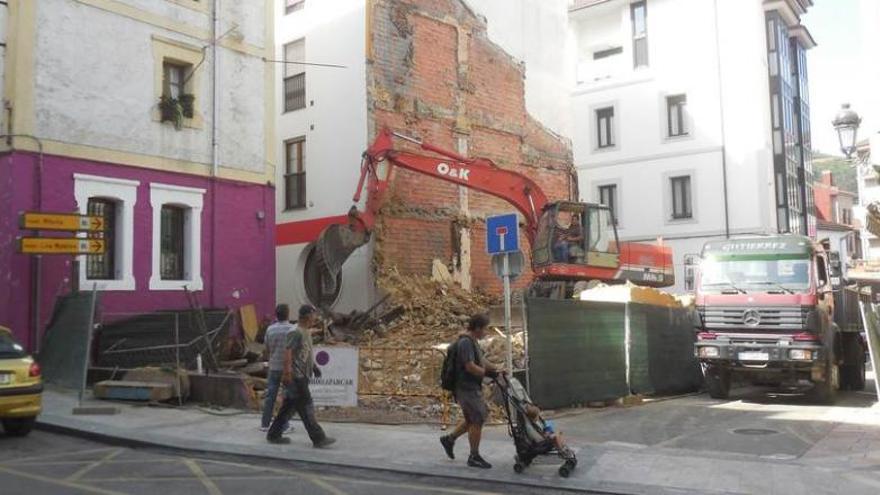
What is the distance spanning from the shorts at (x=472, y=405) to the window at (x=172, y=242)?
11.5m

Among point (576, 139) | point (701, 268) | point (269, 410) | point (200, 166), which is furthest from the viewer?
point (576, 139)

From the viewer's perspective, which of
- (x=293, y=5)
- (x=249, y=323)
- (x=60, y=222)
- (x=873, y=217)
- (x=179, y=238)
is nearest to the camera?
(x=60, y=222)

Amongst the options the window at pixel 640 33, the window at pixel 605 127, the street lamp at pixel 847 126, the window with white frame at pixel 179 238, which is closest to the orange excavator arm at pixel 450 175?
the window with white frame at pixel 179 238

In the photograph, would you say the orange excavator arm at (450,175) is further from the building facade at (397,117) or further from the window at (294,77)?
the window at (294,77)

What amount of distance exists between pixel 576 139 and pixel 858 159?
2473 centimetres

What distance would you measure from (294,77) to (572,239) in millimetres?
10957

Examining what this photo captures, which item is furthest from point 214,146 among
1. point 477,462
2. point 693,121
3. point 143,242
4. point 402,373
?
point 693,121

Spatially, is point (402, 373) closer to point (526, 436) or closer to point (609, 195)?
point (526, 436)

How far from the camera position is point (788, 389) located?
54.9ft

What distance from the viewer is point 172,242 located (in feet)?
60.0

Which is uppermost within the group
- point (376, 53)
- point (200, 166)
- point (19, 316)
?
point (376, 53)

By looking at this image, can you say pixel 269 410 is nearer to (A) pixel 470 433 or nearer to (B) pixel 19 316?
(A) pixel 470 433

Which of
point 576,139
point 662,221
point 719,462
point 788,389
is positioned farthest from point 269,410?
point 576,139

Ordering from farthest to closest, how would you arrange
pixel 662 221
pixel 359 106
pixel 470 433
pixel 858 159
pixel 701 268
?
1. pixel 662 221
2. pixel 359 106
3. pixel 701 268
4. pixel 858 159
5. pixel 470 433
